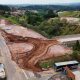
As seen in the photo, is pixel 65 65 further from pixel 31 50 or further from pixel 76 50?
pixel 31 50

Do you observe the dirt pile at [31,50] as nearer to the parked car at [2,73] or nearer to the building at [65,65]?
the building at [65,65]

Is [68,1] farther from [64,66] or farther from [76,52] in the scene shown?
[64,66]

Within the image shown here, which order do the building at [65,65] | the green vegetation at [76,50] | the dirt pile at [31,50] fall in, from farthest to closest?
the green vegetation at [76,50] → the dirt pile at [31,50] → the building at [65,65]

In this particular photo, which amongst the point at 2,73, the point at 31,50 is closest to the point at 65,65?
the point at 31,50

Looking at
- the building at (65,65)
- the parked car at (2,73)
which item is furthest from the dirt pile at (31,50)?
the parked car at (2,73)

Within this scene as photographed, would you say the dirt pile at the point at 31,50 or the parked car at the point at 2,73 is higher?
the dirt pile at the point at 31,50

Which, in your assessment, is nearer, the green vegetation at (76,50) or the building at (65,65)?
the building at (65,65)

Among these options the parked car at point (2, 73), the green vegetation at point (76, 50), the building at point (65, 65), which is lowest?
the parked car at point (2, 73)

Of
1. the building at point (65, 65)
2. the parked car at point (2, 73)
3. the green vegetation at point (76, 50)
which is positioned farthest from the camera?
the green vegetation at point (76, 50)

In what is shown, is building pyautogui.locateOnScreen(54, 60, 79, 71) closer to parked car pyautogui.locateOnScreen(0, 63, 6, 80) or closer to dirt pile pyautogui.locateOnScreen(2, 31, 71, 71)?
dirt pile pyautogui.locateOnScreen(2, 31, 71, 71)
